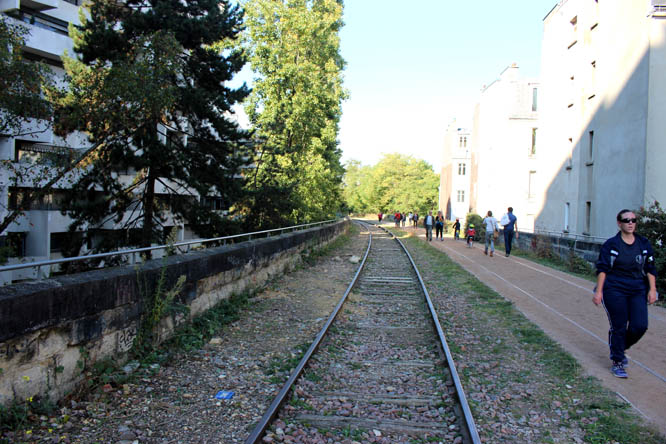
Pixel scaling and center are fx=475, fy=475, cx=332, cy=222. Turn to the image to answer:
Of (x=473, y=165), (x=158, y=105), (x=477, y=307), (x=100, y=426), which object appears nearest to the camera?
(x=100, y=426)

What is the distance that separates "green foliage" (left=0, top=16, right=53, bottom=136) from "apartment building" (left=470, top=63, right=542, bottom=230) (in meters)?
32.5

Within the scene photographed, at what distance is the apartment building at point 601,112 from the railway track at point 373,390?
9.72 metres

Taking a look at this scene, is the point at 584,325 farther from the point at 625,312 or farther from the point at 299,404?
the point at 299,404

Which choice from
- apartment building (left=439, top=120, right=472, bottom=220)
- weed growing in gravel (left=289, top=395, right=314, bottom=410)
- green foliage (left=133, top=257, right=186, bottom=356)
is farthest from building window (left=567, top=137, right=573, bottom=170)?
apartment building (left=439, top=120, right=472, bottom=220)

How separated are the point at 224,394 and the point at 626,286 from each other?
4.31 meters

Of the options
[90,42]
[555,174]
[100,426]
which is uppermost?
[90,42]

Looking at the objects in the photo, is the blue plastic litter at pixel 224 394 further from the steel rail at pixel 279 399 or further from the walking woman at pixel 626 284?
the walking woman at pixel 626 284

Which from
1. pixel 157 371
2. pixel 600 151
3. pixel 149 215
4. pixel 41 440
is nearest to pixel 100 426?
pixel 41 440

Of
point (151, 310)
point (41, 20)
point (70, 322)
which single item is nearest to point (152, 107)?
point (151, 310)

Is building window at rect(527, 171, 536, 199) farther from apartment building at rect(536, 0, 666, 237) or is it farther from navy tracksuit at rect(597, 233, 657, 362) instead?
navy tracksuit at rect(597, 233, 657, 362)

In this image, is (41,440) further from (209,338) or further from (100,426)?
(209,338)

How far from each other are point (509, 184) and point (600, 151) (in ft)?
61.3

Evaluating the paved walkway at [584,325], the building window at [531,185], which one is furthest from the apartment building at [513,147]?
the paved walkway at [584,325]

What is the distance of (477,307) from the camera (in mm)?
9188
